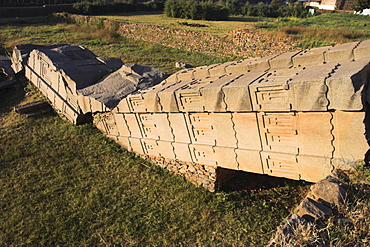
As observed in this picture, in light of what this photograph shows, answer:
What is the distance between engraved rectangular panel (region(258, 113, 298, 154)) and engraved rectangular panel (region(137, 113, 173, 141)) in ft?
6.31

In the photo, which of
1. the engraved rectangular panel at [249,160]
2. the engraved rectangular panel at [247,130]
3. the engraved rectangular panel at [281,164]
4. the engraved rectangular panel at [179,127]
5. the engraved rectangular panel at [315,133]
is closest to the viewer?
the engraved rectangular panel at [315,133]

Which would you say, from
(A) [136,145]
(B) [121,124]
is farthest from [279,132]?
(B) [121,124]

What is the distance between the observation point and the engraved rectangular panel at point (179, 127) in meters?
5.14

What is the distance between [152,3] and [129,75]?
103 feet

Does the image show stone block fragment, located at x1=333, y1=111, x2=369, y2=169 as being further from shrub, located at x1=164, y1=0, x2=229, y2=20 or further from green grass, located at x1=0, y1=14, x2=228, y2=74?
shrub, located at x1=164, y1=0, x2=229, y2=20

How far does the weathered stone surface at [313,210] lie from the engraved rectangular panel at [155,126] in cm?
283

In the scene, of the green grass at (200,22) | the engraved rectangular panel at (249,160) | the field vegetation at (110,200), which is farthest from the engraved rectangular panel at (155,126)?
the green grass at (200,22)

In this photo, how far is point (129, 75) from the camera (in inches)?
286

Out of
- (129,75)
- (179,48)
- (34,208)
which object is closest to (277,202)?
(34,208)

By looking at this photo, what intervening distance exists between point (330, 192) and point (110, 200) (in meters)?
3.54

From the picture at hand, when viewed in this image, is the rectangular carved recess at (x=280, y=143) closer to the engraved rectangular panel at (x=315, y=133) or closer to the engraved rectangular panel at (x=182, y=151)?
the engraved rectangular panel at (x=315, y=133)

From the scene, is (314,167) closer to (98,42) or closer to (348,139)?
(348,139)

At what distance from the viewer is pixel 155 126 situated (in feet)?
18.5

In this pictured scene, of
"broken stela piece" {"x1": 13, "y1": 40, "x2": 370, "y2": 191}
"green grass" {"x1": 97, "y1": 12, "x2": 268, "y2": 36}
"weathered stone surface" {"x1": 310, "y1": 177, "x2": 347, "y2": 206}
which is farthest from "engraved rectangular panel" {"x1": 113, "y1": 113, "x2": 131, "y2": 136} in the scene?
"green grass" {"x1": 97, "y1": 12, "x2": 268, "y2": 36}
